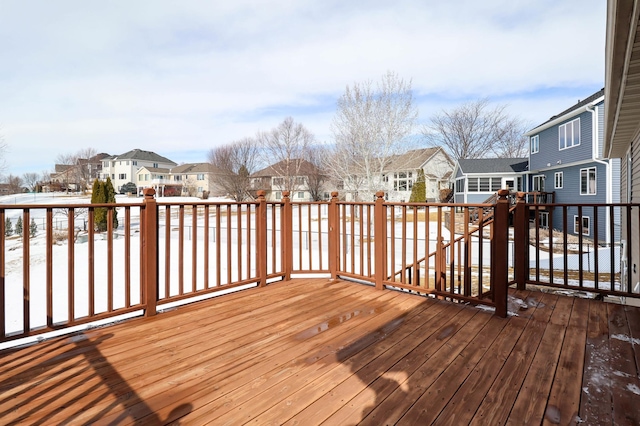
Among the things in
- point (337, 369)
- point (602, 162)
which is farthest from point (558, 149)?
point (337, 369)

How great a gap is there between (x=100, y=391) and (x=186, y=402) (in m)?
0.48

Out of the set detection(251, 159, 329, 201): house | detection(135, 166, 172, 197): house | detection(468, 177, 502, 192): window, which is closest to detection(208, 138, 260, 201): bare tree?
detection(251, 159, 329, 201): house

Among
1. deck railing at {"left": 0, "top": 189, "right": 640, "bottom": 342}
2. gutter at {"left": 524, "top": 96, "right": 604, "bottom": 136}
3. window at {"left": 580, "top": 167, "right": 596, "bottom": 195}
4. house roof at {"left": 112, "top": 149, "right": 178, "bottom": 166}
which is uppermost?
house roof at {"left": 112, "top": 149, "right": 178, "bottom": 166}

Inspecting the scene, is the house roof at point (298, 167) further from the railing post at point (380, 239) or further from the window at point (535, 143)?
the railing post at point (380, 239)

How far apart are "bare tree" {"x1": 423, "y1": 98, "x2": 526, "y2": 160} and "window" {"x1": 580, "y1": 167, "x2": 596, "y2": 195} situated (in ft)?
45.6

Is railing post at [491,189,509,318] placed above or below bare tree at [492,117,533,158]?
below

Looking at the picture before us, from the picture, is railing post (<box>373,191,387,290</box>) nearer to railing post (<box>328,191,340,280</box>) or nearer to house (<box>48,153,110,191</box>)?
railing post (<box>328,191,340,280</box>)

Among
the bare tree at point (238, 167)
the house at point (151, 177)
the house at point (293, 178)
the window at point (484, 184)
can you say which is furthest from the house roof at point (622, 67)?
the house at point (151, 177)

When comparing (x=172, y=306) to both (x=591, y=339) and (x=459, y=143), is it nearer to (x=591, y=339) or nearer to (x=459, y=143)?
(x=591, y=339)

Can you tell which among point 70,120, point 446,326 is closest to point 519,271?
point 446,326

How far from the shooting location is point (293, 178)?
82.2ft

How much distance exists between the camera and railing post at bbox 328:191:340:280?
382 cm

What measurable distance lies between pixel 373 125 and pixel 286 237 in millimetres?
11888

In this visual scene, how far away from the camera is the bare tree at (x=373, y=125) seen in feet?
47.6
